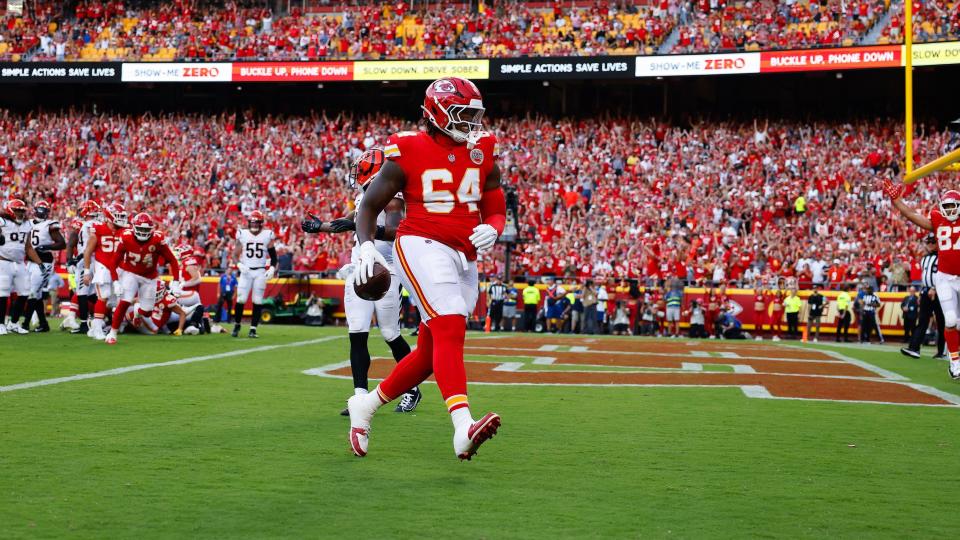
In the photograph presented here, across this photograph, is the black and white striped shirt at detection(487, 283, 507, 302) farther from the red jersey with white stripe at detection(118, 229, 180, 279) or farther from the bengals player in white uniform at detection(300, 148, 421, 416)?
the bengals player in white uniform at detection(300, 148, 421, 416)

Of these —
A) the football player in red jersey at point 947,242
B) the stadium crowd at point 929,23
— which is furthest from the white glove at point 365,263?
the stadium crowd at point 929,23

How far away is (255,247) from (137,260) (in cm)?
258

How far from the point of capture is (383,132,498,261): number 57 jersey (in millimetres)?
5641

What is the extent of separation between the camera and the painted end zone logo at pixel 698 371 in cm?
944

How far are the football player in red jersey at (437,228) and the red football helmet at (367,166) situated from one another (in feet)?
4.20

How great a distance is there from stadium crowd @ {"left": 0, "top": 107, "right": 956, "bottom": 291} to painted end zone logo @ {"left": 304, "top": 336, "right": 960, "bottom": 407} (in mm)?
9161

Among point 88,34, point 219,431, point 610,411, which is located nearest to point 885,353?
point 610,411

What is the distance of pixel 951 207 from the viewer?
11875mm

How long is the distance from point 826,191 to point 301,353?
1829cm

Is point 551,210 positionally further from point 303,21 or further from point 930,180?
point 303,21

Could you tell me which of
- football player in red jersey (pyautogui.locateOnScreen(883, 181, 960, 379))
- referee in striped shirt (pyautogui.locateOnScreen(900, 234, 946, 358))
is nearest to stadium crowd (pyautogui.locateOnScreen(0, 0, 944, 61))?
referee in striped shirt (pyautogui.locateOnScreen(900, 234, 946, 358))

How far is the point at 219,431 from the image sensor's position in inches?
246

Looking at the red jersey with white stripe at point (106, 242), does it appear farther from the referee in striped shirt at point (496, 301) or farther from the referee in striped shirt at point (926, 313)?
the referee in striped shirt at point (926, 313)

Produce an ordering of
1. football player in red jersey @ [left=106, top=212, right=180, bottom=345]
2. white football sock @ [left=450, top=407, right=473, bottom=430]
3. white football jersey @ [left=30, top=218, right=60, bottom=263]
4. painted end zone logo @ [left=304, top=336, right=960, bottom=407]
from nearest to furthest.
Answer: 1. white football sock @ [left=450, top=407, right=473, bottom=430]
2. painted end zone logo @ [left=304, top=336, right=960, bottom=407]
3. football player in red jersey @ [left=106, top=212, right=180, bottom=345]
4. white football jersey @ [left=30, top=218, right=60, bottom=263]
